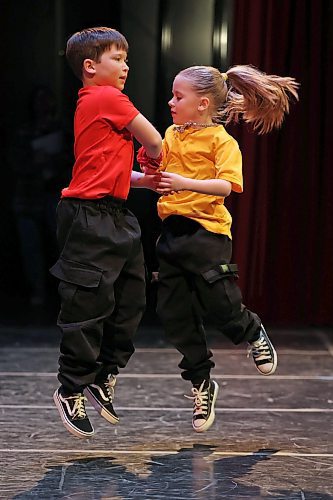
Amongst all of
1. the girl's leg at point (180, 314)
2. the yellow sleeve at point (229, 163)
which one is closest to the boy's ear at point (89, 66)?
the yellow sleeve at point (229, 163)

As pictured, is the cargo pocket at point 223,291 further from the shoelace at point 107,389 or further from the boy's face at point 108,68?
the boy's face at point 108,68

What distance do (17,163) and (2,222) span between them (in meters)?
0.31

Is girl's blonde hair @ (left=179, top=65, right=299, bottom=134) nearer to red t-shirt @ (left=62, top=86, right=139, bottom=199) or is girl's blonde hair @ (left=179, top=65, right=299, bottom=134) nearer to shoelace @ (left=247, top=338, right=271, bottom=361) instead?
red t-shirt @ (left=62, top=86, right=139, bottom=199)

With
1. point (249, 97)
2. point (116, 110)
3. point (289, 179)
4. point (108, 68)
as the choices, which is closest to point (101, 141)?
point (116, 110)

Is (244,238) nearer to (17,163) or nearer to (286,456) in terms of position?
(17,163)

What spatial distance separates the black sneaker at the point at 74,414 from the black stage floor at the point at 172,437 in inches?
4.4

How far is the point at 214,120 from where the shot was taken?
279cm

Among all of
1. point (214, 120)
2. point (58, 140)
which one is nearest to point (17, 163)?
point (58, 140)

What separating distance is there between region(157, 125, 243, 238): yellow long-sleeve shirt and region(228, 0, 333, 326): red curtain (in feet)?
7.52

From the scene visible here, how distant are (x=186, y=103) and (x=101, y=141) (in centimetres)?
29

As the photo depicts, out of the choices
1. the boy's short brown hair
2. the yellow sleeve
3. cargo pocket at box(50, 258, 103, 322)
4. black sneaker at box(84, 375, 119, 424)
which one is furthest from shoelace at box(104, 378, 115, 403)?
the boy's short brown hair

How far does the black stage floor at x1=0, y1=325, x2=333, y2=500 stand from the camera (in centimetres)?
258

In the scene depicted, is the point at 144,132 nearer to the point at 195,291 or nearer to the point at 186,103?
the point at 186,103

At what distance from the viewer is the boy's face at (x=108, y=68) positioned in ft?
8.54
